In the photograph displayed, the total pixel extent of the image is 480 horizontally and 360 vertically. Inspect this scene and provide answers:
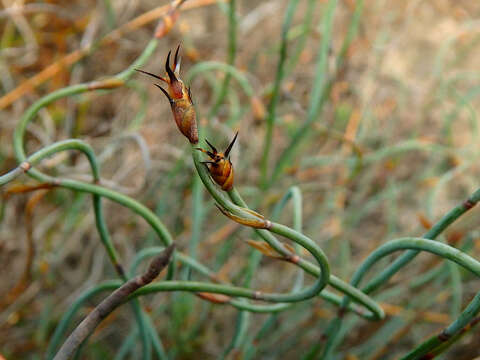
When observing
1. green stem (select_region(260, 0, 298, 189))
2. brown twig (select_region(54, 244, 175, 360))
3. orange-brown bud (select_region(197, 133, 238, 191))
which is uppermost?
green stem (select_region(260, 0, 298, 189))

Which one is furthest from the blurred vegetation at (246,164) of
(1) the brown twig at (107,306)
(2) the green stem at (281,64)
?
(1) the brown twig at (107,306)

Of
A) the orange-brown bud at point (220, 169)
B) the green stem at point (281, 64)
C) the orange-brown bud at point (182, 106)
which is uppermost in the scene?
the green stem at point (281, 64)

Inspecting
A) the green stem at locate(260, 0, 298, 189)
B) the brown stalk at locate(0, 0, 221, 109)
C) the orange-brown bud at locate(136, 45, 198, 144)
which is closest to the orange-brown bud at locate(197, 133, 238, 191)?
the orange-brown bud at locate(136, 45, 198, 144)

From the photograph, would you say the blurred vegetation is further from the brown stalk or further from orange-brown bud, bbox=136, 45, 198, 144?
orange-brown bud, bbox=136, 45, 198, 144

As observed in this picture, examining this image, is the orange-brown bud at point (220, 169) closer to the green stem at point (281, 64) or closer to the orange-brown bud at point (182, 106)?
the orange-brown bud at point (182, 106)

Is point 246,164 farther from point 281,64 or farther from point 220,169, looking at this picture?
point 220,169

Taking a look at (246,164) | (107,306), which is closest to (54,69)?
(246,164)
